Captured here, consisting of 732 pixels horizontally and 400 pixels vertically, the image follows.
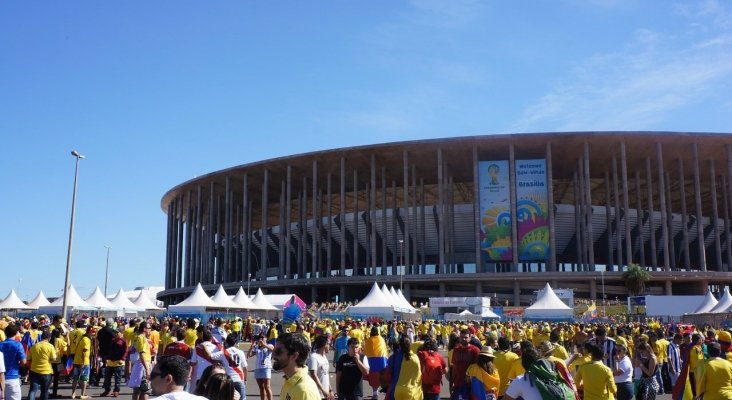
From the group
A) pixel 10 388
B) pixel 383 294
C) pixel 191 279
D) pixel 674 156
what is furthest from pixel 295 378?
pixel 191 279

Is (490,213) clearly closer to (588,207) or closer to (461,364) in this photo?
(588,207)

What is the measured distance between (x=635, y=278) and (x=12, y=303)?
49095mm

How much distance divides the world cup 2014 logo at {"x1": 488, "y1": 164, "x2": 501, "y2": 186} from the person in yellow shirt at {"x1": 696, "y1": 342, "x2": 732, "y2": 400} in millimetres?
58174

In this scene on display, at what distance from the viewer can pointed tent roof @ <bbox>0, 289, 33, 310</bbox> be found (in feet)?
143

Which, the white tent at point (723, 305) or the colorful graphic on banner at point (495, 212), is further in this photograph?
the colorful graphic on banner at point (495, 212)

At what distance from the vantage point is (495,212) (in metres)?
64.3

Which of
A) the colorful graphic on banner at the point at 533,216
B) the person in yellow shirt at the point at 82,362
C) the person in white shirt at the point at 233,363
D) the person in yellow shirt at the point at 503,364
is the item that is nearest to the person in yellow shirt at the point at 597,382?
the person in yellow shirt at the point at 503,364

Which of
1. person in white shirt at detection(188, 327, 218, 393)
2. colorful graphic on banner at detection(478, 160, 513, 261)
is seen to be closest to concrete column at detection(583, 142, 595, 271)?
colorful graphic on banner at detection(478, 160, 513, 261)

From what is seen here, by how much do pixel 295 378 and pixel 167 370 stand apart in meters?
1.35

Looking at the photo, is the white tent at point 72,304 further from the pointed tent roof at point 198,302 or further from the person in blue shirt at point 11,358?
the person in blue shirt at point 11,358

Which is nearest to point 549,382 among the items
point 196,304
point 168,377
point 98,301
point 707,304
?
point 168,377

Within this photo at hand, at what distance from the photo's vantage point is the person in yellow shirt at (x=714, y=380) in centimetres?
746

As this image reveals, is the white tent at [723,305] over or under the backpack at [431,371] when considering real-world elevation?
over

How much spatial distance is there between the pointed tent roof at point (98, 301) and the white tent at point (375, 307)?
14470mm
